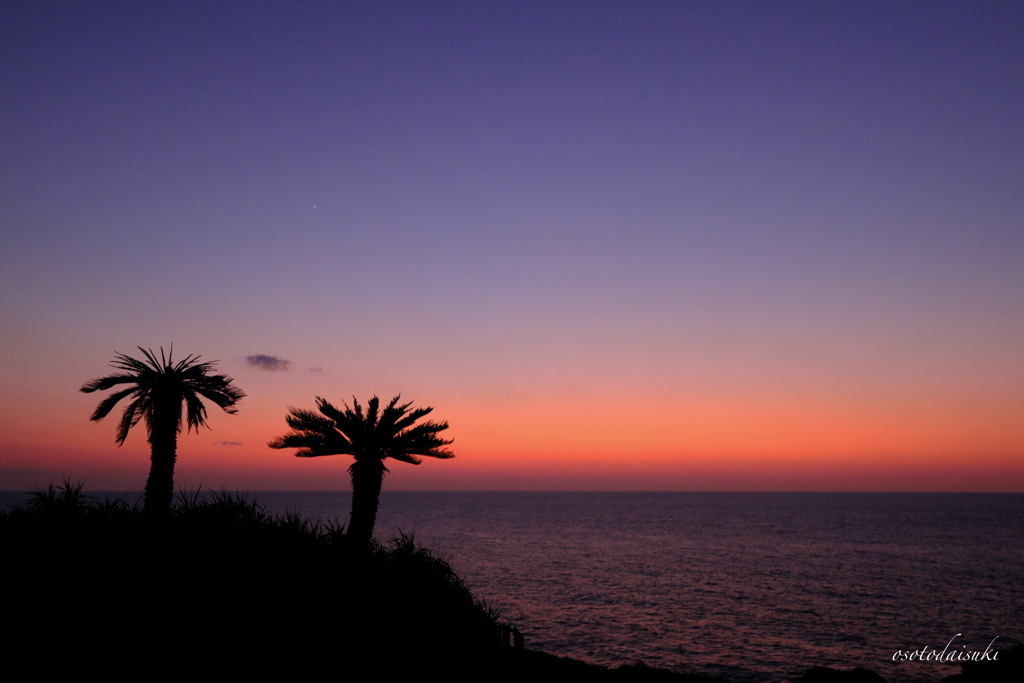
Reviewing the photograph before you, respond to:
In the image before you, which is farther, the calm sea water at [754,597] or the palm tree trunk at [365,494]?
the calm sea water at [754,597]

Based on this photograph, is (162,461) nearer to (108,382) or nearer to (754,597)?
(108,382)

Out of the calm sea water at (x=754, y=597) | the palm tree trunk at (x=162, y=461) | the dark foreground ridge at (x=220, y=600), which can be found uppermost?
the palm tree trunk at (x=162, y=461)

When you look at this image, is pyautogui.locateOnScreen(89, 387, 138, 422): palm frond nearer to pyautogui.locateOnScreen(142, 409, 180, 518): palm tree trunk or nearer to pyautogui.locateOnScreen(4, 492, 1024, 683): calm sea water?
pyautogui.locateOnScreen(142, 409, 180, 518): palm tree trunk

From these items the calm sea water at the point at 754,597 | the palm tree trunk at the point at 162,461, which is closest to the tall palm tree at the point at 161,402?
the palm tree trunk at the point at 162,461

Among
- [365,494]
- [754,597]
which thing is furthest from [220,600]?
[754,597]

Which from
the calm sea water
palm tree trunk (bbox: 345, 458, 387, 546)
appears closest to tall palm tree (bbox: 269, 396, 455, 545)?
palm tree trunk (bbox: 345, 458, 387, 546)

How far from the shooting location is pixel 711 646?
37.9m

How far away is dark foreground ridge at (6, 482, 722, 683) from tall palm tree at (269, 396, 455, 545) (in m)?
4.15

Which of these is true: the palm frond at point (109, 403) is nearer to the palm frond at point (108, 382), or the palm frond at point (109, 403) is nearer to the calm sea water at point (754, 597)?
the palm frond at point (108, 382)

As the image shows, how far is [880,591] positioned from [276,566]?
58.3 meters

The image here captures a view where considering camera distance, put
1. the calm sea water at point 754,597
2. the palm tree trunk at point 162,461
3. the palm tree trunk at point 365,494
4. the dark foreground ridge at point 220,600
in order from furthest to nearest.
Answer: the calm sea water at point 754,597, the palm tree trunk at point 365,494, the palm tree trunk at point 162,461, the dark foreground ridge at point 220,600

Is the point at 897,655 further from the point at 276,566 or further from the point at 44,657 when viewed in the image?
the point at 44,657

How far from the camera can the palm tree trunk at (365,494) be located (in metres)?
22.3

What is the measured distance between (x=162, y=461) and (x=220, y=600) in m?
9.40
